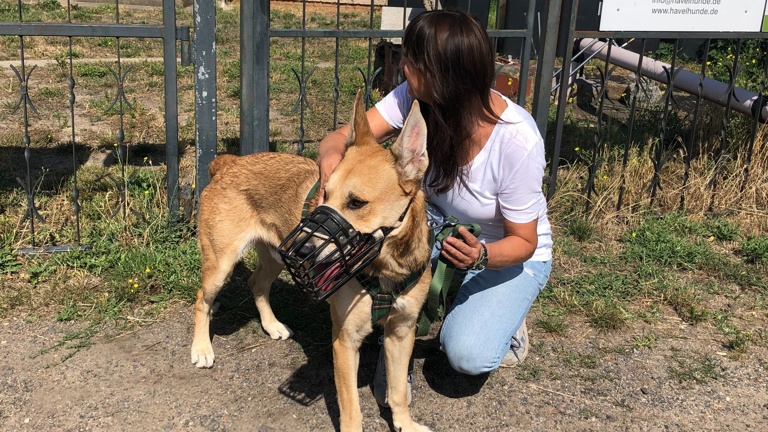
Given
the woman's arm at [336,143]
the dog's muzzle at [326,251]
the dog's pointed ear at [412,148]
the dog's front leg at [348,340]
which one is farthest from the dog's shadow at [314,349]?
the dog's pointed ear at [412,148]

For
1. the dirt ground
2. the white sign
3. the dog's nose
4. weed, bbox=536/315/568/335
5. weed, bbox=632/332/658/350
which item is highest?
the white sign

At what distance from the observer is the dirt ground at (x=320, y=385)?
334 centimetres

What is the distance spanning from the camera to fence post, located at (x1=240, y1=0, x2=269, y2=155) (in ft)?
14.6

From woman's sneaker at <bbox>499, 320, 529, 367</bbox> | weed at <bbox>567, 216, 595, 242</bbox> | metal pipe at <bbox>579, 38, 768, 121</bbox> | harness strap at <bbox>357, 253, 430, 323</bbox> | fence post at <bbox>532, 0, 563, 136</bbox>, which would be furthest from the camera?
metal pipe at <bbox>579, 38, 768, 121</bbox>

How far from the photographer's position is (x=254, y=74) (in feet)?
15.0

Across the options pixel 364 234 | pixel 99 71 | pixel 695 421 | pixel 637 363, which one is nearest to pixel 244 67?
pixel 364 234

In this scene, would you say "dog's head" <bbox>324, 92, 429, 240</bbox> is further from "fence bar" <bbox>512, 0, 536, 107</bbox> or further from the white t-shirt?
"fence bar" <bbox>512, 0, 536, 107</bbox>

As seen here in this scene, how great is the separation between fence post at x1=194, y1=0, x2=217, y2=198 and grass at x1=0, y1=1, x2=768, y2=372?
430 millimetres

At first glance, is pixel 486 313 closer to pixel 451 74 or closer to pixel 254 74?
pixel 451 74

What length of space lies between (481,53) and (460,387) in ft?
5.35

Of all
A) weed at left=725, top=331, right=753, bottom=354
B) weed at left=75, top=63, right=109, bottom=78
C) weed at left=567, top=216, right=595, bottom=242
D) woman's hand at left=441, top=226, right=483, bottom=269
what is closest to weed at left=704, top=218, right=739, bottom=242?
weed at left=567, top=216, right=595, bottom=242

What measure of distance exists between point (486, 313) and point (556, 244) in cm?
174

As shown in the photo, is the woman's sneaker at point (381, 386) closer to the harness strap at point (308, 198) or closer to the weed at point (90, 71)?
the harness strap at point (308, 198)

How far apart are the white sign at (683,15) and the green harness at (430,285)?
2.70 m
